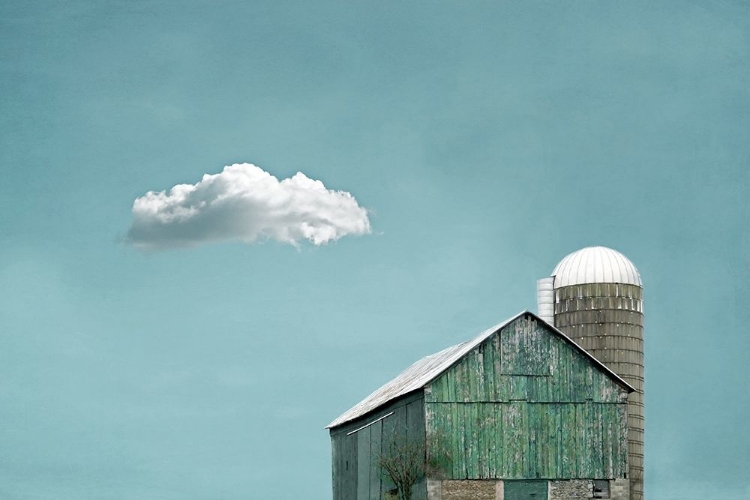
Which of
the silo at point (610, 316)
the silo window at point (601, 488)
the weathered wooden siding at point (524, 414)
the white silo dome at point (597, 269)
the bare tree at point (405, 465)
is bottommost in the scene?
the silo window at point (601, 488)

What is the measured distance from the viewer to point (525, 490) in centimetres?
3130

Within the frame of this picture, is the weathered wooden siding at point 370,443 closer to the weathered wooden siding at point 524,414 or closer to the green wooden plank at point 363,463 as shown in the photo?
the green wooden plank at point 363,463

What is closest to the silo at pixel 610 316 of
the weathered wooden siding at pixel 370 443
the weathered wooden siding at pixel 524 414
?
the weathered wooden siding at pixel 524 414

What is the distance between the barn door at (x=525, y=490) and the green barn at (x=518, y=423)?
0.09 feet

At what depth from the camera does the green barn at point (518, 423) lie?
31.1m

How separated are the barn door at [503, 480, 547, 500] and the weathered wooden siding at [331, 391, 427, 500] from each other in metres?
2.40

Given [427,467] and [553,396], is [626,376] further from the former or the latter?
[427,467]

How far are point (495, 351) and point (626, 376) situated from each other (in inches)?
294

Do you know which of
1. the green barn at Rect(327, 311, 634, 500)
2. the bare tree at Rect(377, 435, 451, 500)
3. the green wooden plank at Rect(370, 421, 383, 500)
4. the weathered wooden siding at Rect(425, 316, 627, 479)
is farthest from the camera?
the green wooden plank at Rect(370, 421, 383, 500)

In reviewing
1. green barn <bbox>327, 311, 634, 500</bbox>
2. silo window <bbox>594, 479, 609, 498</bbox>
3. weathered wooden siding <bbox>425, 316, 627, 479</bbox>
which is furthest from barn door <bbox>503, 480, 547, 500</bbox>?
silo window <bbox>594, 479, 609, 498</bbox>

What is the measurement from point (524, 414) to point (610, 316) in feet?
22.4

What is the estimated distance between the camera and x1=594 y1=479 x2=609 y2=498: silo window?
1242 inches

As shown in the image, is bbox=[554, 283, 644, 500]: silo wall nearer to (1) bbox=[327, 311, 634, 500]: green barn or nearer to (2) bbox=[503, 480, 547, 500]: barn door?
(1) bbox=[327, 311, 634, 500]: green barn

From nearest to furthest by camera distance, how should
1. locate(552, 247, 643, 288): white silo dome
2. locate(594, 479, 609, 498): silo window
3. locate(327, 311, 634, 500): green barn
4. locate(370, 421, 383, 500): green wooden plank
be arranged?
locate(327, 311, 634, 500): green barn
locate(594, 479, 609, 498): silo window
locate(370, 421, 383, 500): green wooden plank
locate(552, 247, 643, 288): white silo dome
